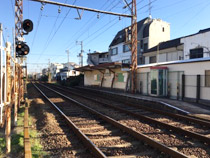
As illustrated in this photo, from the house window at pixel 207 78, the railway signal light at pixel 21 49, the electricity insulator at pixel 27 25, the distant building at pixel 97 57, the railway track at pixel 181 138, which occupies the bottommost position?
the railway track at pixel 181 138

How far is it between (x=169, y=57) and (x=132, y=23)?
11623 millimetres

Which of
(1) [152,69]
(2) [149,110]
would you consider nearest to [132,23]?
(1) [152,69]

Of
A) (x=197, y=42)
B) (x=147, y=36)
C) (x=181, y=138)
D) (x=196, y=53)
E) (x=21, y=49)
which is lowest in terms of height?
(x=181, y=138)

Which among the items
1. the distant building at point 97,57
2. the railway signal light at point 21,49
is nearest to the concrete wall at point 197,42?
the railway signal light at point 21,49

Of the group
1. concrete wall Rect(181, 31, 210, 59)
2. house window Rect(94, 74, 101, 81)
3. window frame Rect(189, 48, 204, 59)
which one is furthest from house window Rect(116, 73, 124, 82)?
window frame Rect(189, 48, 204, 59)

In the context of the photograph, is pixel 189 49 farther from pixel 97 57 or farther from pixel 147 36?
pixel 97 57

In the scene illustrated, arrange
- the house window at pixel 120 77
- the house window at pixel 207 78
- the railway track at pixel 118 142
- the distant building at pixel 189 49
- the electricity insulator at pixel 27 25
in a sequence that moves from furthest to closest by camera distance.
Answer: the house window at pixel 120 77, the distant building at pixel 189 49, the house window at pixel 207 78, the electricity insulator at pixel 27 25, the railway track at pixel 118 142

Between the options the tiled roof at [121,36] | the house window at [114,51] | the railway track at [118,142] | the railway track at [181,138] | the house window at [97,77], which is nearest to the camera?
the railway track at [118,142]

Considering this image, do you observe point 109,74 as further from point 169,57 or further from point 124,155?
point 124,155

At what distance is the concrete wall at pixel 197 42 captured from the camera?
21062 mm

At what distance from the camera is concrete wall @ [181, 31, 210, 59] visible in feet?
69.1

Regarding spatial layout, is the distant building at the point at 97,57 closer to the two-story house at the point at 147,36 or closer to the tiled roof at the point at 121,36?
the tiled roof at the point at 121,36

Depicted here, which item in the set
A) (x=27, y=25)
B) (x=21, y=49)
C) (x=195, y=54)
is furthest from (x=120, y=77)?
(x=21, y=49)

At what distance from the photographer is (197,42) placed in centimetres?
2220
